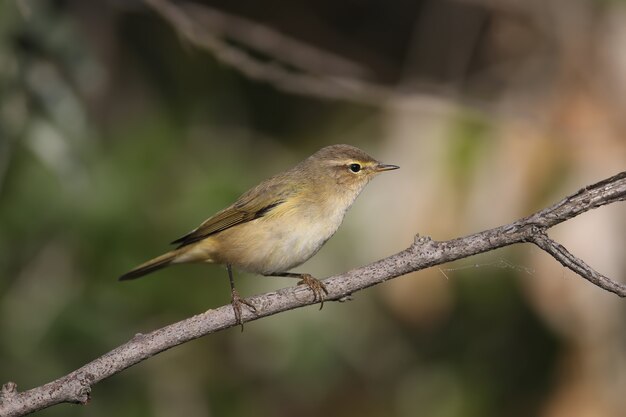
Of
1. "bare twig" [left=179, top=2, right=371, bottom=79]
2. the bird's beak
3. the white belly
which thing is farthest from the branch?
"bare twig" [left=179, top=2, right=371, bottom=79]

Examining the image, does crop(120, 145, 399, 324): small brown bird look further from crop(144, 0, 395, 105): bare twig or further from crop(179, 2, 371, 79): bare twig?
crop(179, 2, 371, 79): bare twig

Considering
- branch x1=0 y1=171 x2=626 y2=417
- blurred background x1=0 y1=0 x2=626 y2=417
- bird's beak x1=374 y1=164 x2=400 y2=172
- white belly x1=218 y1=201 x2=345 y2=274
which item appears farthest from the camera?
blurred background x1=0 y1=0 x2=626 y2=417

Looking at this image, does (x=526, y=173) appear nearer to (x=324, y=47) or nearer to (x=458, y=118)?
(x=458, y=118)

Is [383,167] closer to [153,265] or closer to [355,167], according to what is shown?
[355,167]

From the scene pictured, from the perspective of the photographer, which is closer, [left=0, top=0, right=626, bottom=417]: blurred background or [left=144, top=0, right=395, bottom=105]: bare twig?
[left=144, top=0, right=395, bottom=105]: bare twig

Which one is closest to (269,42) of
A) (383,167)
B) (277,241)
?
(383,167)

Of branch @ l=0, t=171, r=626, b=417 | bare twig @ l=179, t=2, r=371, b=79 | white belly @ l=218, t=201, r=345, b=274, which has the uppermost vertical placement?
bare twig @ l=179, t=2, r=371, b=79

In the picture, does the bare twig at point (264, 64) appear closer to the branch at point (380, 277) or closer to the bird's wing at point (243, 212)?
the bird's wing at point (243, 212)
